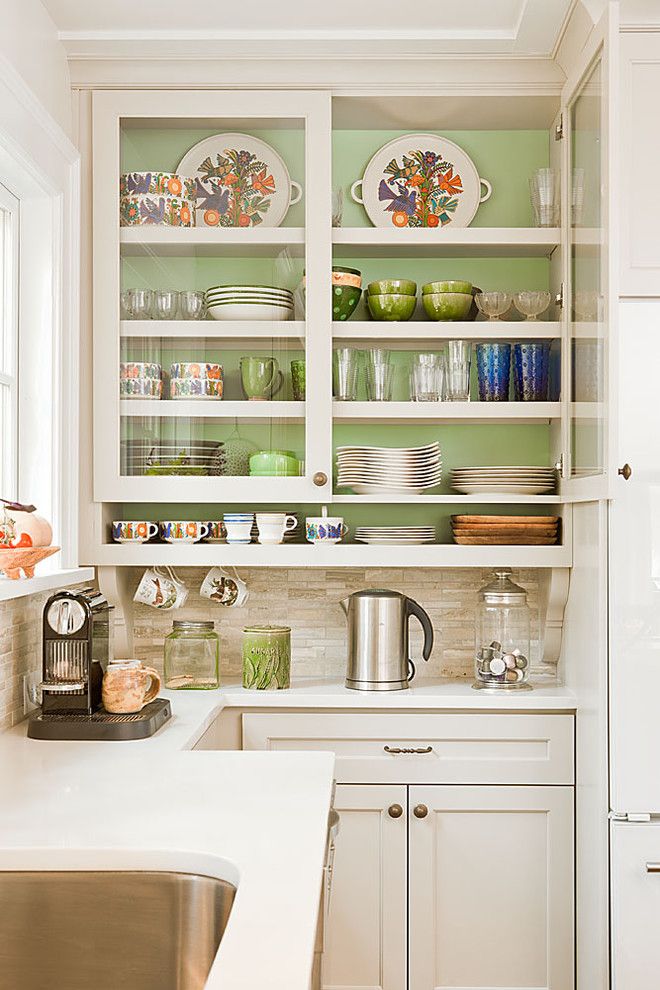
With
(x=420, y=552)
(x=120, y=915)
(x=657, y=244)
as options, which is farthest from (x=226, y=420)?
(x=120, y=915)

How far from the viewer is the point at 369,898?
105 inches

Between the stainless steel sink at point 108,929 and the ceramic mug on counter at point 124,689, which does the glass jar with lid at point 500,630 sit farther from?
the stainless steel sink at point 108,929

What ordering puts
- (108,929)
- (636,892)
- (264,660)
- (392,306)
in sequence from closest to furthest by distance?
(108,929)
(636,892)
(264,660)
(392,306)

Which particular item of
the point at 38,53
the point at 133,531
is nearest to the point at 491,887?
the point at 133,531

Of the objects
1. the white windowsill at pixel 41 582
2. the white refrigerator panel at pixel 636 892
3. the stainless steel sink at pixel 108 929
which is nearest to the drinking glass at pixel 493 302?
the white windowsill at pixel 41 582

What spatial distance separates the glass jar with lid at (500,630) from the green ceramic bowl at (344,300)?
84 cm

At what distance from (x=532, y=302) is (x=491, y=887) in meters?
1.53

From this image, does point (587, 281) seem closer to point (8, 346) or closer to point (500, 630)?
point (500, 630)

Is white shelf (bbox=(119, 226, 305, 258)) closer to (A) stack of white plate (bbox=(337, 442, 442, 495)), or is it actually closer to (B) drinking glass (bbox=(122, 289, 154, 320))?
(B) drinking glass (bbox=(122, 289, 154, 320))

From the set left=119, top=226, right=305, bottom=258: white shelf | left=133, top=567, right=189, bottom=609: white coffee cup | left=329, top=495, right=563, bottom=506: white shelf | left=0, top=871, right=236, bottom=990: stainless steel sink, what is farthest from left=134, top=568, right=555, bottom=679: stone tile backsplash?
left=0, top=871, right=236, bottom=990: stainless steel sink

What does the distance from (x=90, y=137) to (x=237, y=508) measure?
1.07 metres

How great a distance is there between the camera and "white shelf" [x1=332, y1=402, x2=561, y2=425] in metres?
2.85

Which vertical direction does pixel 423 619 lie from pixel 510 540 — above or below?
below

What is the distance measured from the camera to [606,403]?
2412 millimetres
